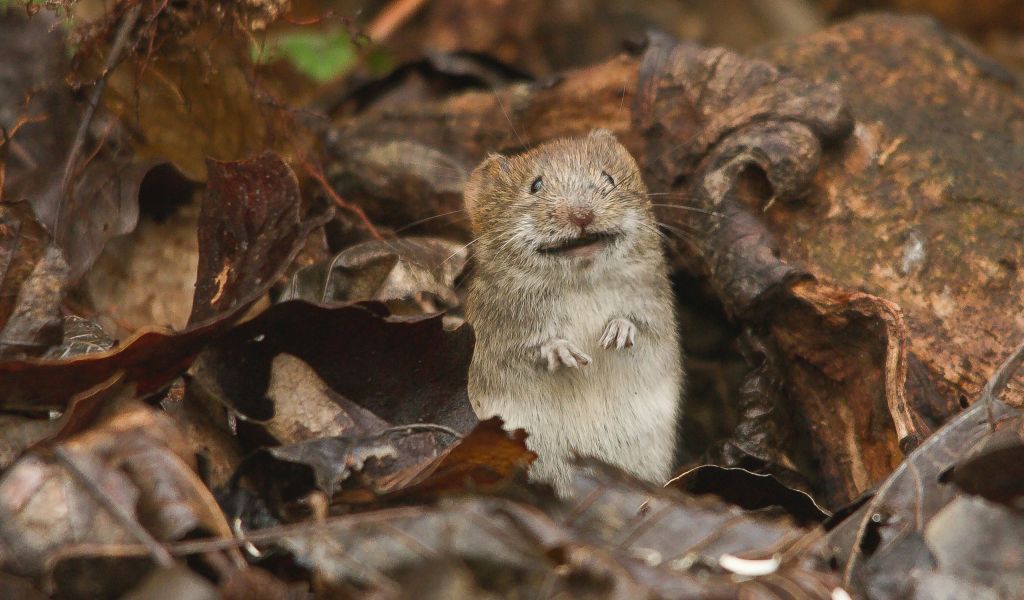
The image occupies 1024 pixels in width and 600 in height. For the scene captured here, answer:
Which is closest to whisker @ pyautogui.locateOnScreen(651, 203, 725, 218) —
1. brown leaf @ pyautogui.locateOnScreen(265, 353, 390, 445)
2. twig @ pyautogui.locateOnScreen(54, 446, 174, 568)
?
brown leaf @ pyautogui.locateOnScreen(265, 353, 390, 445)

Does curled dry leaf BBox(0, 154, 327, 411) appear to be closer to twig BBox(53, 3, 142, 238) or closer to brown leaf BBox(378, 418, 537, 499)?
brown leaf BBox(378, 418, 537, 499)

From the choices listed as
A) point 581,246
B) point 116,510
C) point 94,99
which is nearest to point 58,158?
point 94,99

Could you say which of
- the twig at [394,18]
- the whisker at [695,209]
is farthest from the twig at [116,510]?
the twig at [394,18]

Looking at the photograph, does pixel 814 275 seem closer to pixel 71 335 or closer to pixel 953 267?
pixel 953 267

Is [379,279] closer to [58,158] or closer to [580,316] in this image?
[580,316]

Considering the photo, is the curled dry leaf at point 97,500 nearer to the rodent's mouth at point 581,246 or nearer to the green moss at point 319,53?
the rodent's mouth at point 581,246

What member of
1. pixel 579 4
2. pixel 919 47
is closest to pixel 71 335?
pixel 919 47
